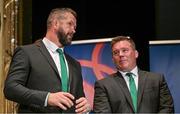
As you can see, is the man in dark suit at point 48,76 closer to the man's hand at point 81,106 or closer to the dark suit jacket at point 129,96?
the man's hand at point 81,106

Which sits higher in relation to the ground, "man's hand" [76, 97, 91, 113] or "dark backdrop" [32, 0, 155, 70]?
"dark backdrop" [32, 0, 155, 70]

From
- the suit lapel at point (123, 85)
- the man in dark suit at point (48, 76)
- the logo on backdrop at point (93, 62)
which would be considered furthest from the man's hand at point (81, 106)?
the logo on backdrop at point (93, 62)

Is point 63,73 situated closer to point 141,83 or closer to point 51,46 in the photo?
point 51,46

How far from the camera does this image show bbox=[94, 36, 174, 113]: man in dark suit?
277 cm

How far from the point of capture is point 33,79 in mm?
2508

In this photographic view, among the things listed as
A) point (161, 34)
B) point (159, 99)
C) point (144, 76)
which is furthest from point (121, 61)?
point (161, 34)

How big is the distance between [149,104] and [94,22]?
1805mm

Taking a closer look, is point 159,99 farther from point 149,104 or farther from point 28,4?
point 28,4

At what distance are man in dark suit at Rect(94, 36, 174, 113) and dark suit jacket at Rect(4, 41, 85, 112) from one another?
284 millimetres

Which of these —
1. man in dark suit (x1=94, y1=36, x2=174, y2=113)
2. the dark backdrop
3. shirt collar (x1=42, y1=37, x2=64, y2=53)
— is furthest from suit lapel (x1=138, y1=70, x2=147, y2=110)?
the dark backdrop

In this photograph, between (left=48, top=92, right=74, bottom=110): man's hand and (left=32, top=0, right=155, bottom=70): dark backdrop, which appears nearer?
(left=48, top=92, right=74, bottom=110): man's hand

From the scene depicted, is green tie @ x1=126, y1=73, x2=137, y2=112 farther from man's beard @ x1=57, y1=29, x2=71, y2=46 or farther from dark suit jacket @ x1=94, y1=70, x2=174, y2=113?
man's beard @ x1=57, y1=29, x2=71, y2=46

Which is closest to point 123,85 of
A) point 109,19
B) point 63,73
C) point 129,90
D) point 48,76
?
point 129,90

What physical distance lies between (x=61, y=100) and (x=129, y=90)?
675mm
